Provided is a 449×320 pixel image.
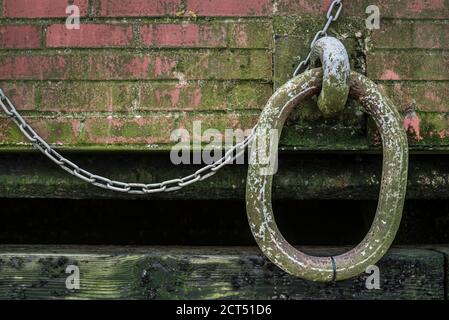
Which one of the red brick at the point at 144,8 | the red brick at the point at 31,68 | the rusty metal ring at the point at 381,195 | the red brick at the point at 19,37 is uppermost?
the red brick at the point at 144,8

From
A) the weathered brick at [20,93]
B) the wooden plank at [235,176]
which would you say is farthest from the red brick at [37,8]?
the wooden plank at [235,176]

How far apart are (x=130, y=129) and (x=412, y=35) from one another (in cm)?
92

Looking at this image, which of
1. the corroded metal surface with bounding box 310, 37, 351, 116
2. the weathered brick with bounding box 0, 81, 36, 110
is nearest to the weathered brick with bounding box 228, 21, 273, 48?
the corroded metal surface with bounding box 310, 37, 351, 116

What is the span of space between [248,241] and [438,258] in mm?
786

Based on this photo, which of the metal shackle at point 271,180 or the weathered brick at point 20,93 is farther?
the weathered brick at point 20,93

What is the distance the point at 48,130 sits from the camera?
1.69 metres

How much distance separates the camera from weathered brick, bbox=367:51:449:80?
5.52 feet

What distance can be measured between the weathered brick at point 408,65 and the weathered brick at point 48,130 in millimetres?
935

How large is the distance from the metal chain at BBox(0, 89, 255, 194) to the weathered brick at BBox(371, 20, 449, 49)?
53 cm

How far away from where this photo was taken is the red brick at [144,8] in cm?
169

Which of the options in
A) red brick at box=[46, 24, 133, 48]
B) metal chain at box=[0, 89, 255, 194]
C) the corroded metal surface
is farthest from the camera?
red brick at box=[46, 24, 133, 48]

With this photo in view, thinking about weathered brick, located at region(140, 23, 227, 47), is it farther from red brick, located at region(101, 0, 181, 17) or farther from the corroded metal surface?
the corroded metal surface

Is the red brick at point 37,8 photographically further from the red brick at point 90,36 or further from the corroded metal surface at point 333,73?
the corroded metal surface at point 333,73

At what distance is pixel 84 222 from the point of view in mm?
2195
